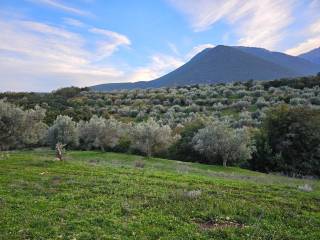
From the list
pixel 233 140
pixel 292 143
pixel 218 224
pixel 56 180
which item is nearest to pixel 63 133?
pixel 233 140

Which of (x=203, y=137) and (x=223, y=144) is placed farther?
(x=203, y=137)

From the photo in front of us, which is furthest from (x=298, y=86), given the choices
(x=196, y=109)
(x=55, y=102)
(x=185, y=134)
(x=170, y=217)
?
(x=170, y=217)

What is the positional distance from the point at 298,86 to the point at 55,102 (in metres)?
78.4

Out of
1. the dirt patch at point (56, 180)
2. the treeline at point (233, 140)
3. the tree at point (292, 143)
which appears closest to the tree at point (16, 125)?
the treeline at point (233, 140)

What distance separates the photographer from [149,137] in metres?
58.6

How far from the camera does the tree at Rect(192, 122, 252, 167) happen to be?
51156 mm

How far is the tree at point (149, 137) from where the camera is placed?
58219mm

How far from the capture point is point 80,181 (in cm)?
2138

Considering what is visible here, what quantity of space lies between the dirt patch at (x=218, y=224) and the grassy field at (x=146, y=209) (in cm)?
4

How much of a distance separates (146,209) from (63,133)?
5373 cm

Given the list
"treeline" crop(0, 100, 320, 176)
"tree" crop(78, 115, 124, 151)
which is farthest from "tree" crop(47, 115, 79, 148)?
"treeline" crop(0, 100, 320, 176)

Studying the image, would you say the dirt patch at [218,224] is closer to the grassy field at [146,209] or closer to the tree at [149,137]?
the grassy field at [146,209]

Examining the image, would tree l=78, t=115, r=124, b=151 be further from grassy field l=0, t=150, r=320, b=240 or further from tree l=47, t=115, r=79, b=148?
grassy field l=0, t=150, r=320, b=240

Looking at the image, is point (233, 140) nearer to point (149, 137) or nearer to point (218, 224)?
point (149, 137)
